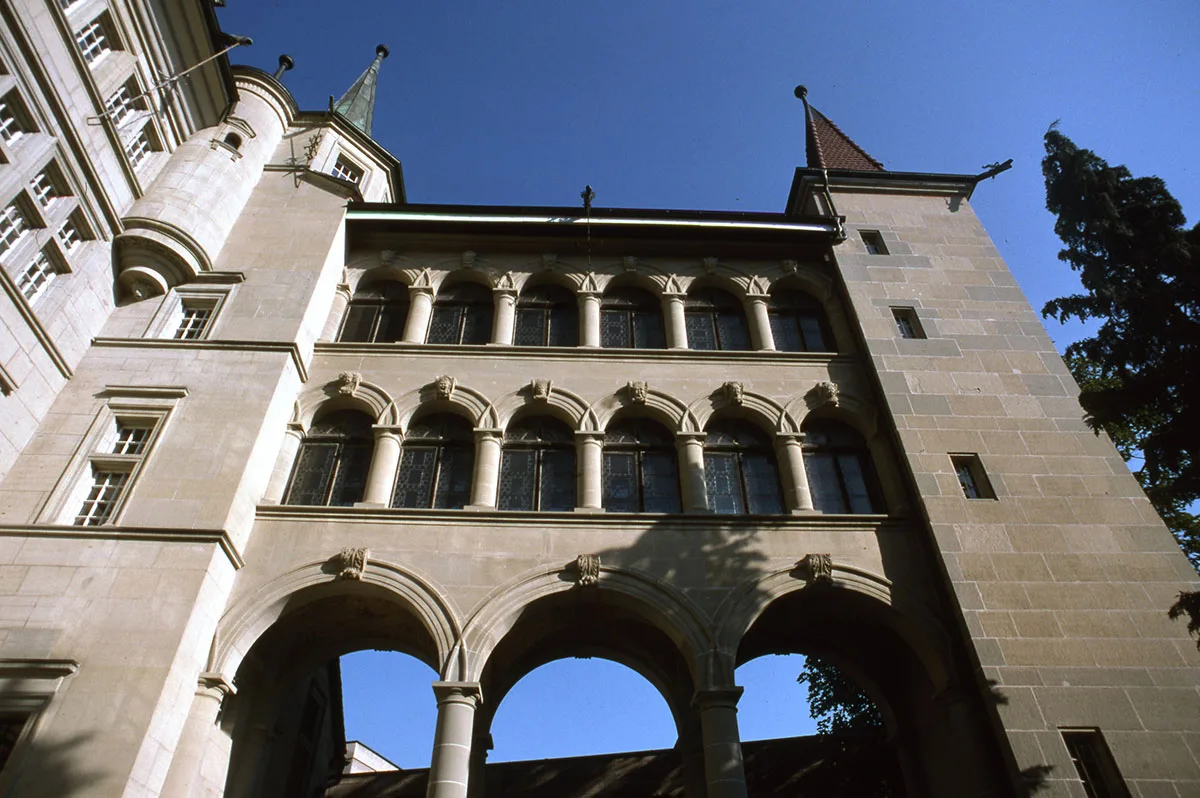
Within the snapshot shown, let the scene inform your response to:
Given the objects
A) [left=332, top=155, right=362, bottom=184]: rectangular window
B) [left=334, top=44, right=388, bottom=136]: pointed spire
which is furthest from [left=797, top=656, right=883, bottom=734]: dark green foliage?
[left=334, top=44, right=388, bottom=136]: pointed spire

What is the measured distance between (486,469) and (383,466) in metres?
1.85

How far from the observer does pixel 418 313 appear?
16266 millimetres

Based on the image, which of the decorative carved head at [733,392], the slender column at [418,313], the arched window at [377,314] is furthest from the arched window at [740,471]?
the arched window at [377,314]

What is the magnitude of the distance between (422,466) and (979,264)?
12.8 m

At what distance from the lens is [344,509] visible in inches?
480

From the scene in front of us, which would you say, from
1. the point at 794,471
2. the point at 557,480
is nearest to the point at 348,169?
the point at 557,480

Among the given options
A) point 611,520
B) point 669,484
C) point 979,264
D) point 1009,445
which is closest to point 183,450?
point 611,520

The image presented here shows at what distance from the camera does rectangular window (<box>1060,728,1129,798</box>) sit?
9.30 metres

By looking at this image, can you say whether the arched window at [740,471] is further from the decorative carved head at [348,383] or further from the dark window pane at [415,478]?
Result: the decorative carved head at [348,383]

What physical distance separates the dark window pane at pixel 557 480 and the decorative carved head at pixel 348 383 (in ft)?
12.9

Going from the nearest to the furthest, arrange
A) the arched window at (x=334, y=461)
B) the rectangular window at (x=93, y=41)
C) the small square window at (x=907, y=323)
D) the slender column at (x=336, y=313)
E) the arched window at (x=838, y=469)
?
the arched window at (x=334, y=461)
the arched window at (x=838, y=469)
the rectangular window at (x=93, y=41)
the small square window at (x=907, y=323)
the slender column at (x=336, y=313)

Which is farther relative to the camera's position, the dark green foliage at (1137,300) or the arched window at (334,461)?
the arched window at (334,461)

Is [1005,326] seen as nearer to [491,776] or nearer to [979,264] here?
[979,264]

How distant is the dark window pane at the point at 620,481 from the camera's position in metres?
13.0
